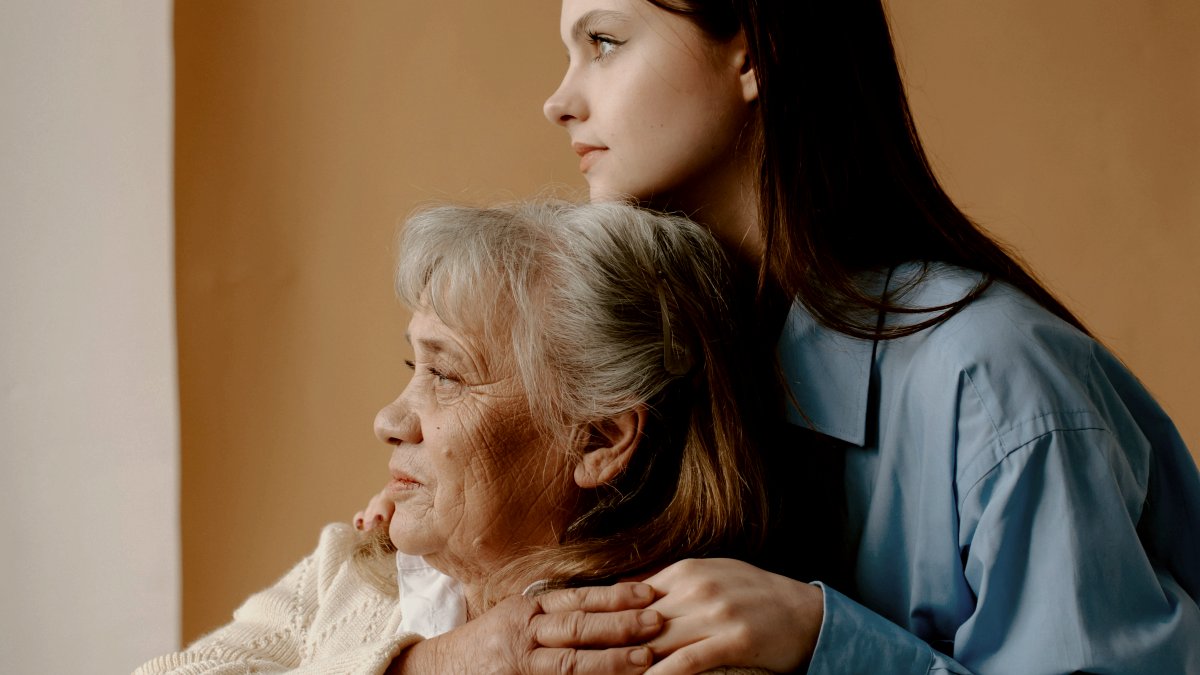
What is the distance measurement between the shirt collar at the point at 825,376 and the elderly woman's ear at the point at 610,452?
218 millimetres

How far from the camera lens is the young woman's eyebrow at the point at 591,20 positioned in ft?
5.68

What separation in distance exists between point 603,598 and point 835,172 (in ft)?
2.18

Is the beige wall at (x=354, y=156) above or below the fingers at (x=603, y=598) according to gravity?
above

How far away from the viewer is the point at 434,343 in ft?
5.38

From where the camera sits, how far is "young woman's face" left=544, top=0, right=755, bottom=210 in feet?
5.63

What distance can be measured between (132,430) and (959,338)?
1.84 metres

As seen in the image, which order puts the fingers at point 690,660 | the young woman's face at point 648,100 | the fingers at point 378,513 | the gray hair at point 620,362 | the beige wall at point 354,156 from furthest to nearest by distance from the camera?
1. the beige wall at point 354,156
2. the fingers at point 378,513
3. the young woman's face at point 648,100
4. the gray hair at point 620,362
5. the fingers at point 690,660

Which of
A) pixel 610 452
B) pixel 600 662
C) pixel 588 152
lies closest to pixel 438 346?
pixel 610 452

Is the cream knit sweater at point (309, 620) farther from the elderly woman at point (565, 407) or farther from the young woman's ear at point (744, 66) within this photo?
the young woman's ear at point (744, 66)

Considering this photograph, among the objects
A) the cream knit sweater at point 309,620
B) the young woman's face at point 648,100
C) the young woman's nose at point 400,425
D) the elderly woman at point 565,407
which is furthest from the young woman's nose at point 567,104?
the cream knit sweater at point 309,620

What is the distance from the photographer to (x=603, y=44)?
1.77 m

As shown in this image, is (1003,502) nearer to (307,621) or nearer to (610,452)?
(610,452)

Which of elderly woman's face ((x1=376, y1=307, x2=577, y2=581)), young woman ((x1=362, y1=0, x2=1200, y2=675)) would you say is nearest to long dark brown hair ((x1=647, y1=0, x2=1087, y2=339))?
young woman ((x1=362, y1=0, x2=1200, y2=675))

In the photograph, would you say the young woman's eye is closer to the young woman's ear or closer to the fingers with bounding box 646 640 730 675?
the young woman's ear
